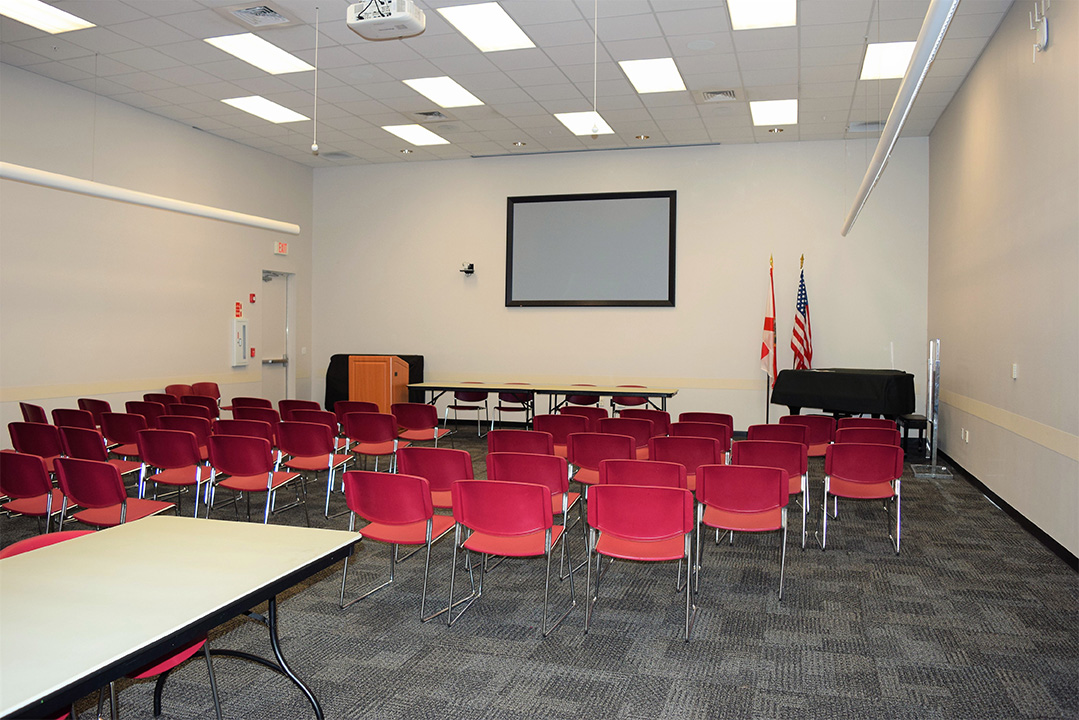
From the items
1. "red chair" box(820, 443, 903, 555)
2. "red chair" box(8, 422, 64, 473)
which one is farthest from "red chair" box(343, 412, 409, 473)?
"red chair" box(820, 443, 903, 555)

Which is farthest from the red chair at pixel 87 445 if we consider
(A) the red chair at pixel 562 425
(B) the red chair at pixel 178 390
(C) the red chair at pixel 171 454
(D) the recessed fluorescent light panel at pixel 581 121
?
(D) the recessed fluorescent light panel at pixel 581 121

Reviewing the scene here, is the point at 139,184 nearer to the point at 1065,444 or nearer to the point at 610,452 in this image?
the point at 610,452

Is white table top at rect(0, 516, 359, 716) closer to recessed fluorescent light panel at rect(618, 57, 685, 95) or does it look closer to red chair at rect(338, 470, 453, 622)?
red chair at rect(338, 470, 453, 622)

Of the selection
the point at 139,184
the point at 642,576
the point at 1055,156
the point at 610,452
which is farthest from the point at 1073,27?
the point at 139,184

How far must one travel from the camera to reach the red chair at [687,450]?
551 cm

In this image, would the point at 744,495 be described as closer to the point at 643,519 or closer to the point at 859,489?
the point at 643,519

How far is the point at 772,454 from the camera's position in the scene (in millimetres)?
5340

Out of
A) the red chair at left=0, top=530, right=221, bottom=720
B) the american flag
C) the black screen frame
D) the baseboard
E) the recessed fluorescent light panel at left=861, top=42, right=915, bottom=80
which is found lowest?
the baseboard

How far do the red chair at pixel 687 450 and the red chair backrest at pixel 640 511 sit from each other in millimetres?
1677

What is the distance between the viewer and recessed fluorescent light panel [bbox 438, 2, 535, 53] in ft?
23.0

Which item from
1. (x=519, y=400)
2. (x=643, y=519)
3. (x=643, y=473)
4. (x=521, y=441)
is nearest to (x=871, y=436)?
(x=643, y=473)

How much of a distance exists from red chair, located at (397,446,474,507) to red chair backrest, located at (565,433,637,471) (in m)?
1.25

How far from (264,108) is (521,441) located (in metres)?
6.87

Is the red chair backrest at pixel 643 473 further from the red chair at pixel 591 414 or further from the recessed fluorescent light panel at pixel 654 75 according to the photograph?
the recessed fluorescent light panel at pixel 654 75
